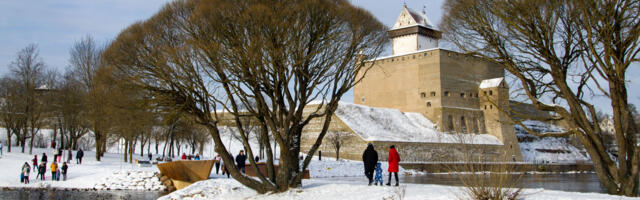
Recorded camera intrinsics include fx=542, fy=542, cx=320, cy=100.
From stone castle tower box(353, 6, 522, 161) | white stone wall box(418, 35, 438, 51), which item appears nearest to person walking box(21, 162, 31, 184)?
stone castle tower box(353, 6, 522, 161)

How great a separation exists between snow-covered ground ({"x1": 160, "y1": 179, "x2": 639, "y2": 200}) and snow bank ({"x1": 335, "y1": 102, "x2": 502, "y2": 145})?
27.0 m

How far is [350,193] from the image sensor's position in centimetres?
1202

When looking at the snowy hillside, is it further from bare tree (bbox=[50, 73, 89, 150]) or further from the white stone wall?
bare tree (bbox=[50, 73, 89, 150])

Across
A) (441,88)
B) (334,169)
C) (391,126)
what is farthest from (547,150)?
(334,169)

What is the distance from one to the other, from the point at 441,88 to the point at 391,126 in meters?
9.88

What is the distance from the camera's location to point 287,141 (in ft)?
44.2

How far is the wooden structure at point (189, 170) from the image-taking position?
18609 mm

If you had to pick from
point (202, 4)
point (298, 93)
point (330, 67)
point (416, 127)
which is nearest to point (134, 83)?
point (202, 4)

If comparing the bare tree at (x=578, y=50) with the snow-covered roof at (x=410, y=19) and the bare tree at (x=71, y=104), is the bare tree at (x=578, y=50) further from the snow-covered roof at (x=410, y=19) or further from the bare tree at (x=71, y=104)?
the snow-covered roof at (x=410, y=19)

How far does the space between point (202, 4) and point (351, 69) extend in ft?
13.3

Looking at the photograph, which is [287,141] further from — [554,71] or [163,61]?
[554,71]

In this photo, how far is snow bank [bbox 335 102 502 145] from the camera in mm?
43062

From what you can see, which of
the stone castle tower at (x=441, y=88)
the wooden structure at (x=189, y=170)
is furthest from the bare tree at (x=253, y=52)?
the stone castle tower at (x=441, y=88)

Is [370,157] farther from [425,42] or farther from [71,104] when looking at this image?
[425,42]
